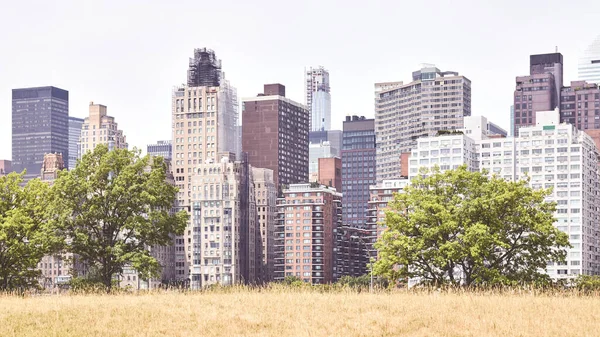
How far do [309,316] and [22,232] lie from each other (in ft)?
137

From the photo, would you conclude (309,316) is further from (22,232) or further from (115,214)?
(22,232)

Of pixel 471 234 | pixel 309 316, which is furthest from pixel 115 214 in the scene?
pixel 309 316

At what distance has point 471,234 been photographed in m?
76.6

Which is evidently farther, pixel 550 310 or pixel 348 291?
pixel 348 291

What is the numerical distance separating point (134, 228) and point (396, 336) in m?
37.6

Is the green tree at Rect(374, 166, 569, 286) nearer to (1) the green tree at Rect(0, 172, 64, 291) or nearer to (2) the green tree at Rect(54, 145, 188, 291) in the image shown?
(2) the green tree at Rect(54, 145, 188, 291)

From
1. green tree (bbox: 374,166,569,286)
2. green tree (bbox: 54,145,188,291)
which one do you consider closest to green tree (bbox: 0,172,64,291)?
green tree (bbox: 54,145,188,291)

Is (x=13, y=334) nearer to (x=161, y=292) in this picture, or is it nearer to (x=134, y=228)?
(x=161, y=292)

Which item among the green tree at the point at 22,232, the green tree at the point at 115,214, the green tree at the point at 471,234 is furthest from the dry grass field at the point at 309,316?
the green tree at the point at 471,234

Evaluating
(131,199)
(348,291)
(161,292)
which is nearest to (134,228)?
(131,199)

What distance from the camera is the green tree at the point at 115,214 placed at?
7406cm

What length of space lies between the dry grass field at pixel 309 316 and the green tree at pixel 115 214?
27.1m

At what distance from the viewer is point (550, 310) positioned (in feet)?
139

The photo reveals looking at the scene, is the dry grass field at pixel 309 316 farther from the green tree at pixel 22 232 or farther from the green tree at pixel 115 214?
the green tree at pixel 22 232
